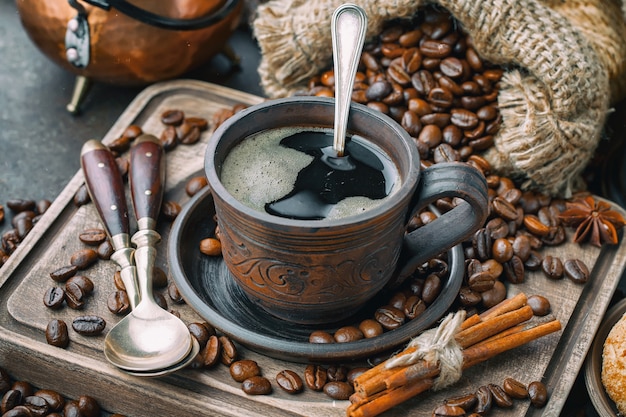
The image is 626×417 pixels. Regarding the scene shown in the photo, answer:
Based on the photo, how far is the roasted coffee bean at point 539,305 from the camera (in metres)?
1.62

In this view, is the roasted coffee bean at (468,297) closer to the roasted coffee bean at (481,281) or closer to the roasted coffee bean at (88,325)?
the roasted coffee bean at (481,281)

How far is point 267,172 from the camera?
144 cm

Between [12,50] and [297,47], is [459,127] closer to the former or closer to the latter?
[297,47]

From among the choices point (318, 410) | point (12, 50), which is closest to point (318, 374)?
point (318, 410)

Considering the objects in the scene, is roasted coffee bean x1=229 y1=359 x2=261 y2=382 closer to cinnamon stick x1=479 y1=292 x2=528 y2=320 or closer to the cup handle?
Answer: the cup handle

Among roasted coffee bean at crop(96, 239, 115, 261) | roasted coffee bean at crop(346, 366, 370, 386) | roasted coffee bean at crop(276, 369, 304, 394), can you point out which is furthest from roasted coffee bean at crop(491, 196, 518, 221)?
roasted coffee bean at crop(96, 239, 115, 261)

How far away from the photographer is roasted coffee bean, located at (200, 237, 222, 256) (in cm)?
167

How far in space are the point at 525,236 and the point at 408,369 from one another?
0.56m

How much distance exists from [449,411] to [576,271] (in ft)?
1.70

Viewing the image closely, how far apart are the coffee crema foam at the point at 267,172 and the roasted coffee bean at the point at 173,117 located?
0.62 metres

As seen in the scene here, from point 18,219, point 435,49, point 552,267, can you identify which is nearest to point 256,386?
point 552,267

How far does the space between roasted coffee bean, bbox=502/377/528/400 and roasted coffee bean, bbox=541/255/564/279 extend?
0.34m

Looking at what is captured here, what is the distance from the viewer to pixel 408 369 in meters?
1.40

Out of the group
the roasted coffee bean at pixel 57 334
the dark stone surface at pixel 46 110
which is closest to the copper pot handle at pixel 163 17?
the dark stone surface at pixel 46 110
